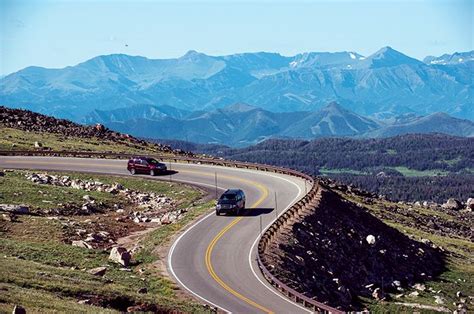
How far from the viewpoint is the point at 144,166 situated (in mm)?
80188

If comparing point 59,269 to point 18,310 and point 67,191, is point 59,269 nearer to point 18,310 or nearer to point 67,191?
point 18,310

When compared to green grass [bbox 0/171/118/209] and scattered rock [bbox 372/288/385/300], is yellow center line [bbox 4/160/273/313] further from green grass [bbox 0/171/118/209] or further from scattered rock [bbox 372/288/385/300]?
green grass [bbox 0/171/118/209]

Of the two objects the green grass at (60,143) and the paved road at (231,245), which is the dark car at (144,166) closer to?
the paved road at (231,245)

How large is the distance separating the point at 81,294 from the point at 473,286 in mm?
42688

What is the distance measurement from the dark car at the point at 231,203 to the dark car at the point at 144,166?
74.8 ft

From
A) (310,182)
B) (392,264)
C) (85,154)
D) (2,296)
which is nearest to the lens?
(2,296)

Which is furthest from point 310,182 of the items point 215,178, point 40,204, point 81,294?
point 81,294

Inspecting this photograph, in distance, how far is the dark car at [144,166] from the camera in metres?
80.1

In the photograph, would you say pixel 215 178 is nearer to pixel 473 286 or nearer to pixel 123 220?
pixel 123 220

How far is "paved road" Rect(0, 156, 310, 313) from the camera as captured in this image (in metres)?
37.3

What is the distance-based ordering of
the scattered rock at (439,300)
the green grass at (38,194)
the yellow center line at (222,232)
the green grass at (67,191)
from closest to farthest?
the yellow center line at (222,232) → the scattered rock at (439,300) → the green grass at (38,194) → the green grass at (67,191)

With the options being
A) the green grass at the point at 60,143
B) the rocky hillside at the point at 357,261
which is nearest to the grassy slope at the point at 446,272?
the rocky hillside at the point at 357,261

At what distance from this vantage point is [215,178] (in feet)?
249

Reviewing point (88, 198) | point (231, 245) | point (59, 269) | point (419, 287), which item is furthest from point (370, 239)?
point (59, 269)
